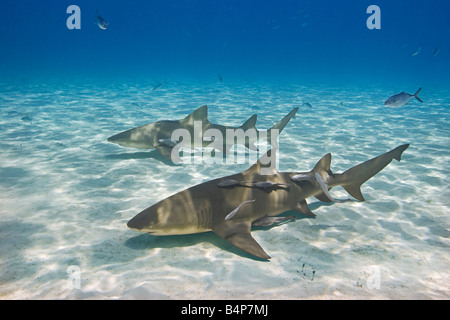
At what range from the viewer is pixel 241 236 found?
11.5 ft

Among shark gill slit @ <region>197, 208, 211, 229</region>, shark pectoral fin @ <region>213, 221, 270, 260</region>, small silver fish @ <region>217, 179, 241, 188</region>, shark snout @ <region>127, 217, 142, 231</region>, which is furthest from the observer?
small silver fish @ <region>217, 179, 241, 188</region>

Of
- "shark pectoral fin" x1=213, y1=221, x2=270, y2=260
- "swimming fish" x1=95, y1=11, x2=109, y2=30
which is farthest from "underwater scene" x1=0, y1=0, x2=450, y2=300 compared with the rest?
"swimming fish" x1=95, y1=11, x2=109, y2=30

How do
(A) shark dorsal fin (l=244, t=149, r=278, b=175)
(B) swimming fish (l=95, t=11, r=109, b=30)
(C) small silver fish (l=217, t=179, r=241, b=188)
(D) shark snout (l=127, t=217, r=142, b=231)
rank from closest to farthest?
(D) shark snout (l=127, t=217, r=142, b=231)
(C) small silver fish (l=217, t=179, r=241, b=188)
(A) shark dorsal fin (l=244, t=149, r=278, b=175)
(B) swimming fish (l=95, t=11, r=109, b=30)

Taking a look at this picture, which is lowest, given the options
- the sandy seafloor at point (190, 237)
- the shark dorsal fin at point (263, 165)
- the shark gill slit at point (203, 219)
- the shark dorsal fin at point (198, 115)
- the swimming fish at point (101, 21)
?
the sandy seafloor at point (190, 237)

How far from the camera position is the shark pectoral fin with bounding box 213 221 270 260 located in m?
3.30

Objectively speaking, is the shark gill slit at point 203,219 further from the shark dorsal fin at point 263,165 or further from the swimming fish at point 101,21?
the swimming fish at point 101,21

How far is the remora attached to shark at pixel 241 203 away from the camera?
353cm

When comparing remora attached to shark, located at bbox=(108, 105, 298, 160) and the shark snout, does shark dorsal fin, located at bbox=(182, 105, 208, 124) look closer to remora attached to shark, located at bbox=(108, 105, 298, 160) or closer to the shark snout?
remora attached to shark, located at bbox=(108, 105, 298, 160)

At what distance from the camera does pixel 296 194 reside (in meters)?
4.37

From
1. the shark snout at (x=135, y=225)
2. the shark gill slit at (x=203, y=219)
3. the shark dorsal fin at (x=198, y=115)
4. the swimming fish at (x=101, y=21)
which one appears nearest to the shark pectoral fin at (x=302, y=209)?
the shark gill slit at (x=203, y=219)

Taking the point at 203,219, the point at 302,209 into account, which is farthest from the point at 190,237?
the point at 302,209

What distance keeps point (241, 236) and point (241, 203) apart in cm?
51

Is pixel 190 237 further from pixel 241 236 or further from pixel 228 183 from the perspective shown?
pixel 228 183

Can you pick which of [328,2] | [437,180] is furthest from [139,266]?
[328,2]
